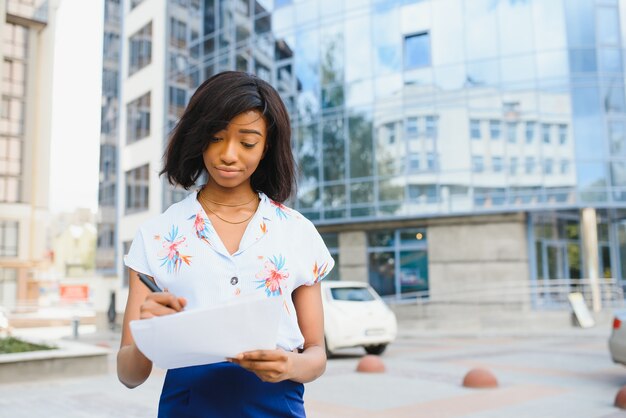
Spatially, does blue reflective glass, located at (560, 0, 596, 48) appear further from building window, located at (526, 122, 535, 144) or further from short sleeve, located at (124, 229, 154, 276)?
short sleeve, located at (124, 229, 154, 276)

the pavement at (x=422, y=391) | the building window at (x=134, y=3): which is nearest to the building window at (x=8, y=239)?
the building window at (x=134, y=3)

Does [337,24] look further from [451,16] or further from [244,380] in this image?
[244,380]

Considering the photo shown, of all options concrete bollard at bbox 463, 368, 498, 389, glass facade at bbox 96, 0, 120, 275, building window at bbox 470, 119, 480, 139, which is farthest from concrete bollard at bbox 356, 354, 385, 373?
glass facade at bbox 96, 0, 120, 275

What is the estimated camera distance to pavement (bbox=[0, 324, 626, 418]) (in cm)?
675

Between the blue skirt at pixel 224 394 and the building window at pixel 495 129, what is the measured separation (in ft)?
66.0

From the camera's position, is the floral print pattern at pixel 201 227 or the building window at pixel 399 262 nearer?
the floral print pattern at pixel 201 227

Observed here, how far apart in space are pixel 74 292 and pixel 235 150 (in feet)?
131

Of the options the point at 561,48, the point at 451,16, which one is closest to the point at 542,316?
the point at 561,48

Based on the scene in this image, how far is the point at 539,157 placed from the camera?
19969 millimetres

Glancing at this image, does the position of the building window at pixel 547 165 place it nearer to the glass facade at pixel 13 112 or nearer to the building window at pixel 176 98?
the building window at pixel 176 98

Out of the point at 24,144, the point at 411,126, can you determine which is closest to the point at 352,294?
the point at 411,126

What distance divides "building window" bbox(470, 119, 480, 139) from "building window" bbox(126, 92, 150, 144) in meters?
16.9

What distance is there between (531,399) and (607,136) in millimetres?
14864

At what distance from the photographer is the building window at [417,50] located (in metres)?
22.0
